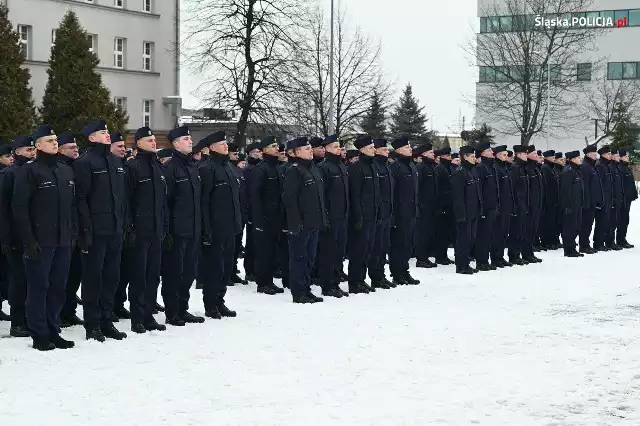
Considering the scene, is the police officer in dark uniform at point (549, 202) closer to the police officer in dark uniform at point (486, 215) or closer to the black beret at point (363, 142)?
the police officer in dark uniform at point (486, 215)

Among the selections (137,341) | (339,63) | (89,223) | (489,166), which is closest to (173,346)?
(137,341)

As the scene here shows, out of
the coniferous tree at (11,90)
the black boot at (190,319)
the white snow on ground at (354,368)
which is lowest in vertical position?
the white snow on ground at (354,368)

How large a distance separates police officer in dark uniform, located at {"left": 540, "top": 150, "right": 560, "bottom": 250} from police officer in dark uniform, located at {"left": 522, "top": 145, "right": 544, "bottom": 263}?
1.54m

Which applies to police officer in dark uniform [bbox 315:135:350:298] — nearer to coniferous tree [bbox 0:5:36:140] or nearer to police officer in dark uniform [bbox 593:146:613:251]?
police officer in dark uniform [bbox 593:146:613:251]

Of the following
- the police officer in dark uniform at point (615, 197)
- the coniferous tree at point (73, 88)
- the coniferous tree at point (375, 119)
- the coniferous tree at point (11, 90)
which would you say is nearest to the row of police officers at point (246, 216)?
the police officer in dark uniform at point (615, 197)

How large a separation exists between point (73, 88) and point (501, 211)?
21976 mm

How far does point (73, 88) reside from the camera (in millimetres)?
37719

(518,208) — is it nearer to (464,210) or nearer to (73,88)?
(464,210)

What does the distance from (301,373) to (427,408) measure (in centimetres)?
162

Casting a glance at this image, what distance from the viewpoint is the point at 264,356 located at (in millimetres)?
10414

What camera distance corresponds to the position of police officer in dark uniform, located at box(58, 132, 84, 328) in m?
11.5

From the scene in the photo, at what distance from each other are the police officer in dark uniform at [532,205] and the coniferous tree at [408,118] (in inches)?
1946

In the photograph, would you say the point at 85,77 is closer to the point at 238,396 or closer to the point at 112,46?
the point at 112,46

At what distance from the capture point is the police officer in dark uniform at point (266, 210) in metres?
15.8
